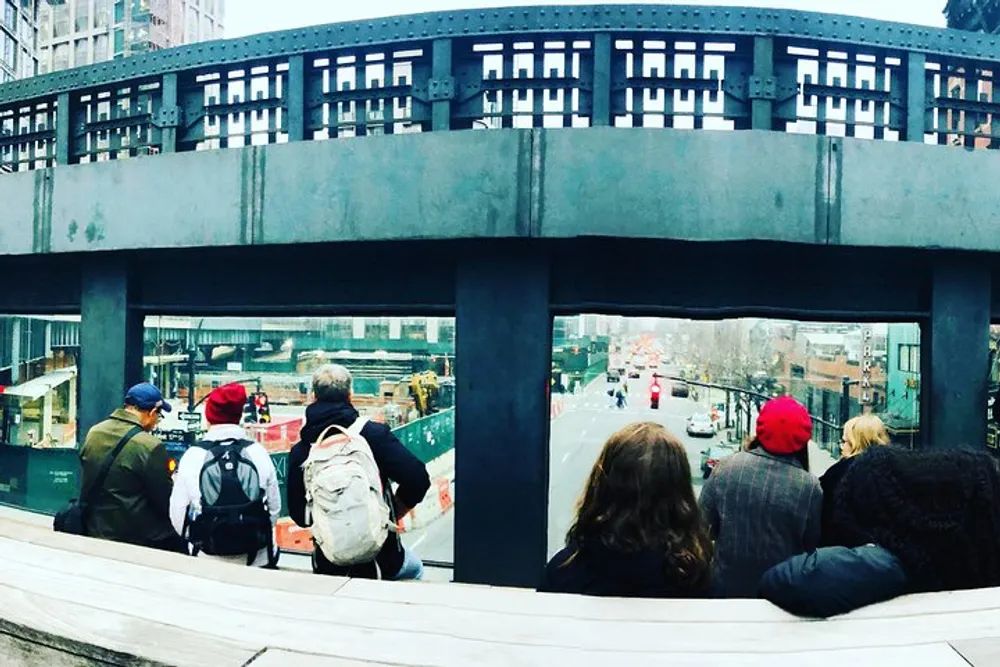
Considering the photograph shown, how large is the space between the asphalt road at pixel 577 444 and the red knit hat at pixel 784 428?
203 centimetres

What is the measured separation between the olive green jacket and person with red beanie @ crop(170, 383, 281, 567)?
235mm

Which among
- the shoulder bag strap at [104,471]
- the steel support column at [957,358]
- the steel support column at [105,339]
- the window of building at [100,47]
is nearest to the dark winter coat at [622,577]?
the shoulder bag strap at [104,471]

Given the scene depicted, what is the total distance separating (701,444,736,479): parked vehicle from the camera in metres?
5.88

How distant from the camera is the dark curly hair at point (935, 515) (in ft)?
6.56

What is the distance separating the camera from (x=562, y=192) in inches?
203

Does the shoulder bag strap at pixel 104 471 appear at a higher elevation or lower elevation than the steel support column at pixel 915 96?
lower

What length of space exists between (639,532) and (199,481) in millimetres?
2431

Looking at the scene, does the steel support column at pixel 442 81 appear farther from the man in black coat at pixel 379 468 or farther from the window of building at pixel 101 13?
the window of building at pixel 101 13

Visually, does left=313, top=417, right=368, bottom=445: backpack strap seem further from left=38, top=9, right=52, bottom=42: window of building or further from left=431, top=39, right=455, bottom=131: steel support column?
left=38, top=9, right=52, bottom=42: window of building

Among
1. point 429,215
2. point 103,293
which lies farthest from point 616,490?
point 103,293

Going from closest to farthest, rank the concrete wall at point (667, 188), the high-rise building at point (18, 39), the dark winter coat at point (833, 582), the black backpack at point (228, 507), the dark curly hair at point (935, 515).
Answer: the dark winter coat at point (833, 582) < the dark curly hair at point (935, 515) < the black backpack at point (228, 507) < the concrete wall at point (667, 188) < the high-rise building at point (18, 39)

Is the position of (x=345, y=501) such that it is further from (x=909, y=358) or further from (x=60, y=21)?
(x=60, y=21)

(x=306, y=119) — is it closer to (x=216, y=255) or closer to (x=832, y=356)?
(x=216, y=255)

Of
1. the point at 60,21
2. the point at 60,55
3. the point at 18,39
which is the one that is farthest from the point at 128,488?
the point at 60,55
